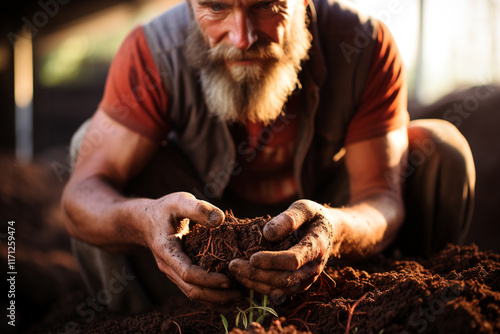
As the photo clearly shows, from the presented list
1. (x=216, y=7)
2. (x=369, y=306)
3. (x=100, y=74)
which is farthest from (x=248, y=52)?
(x=100, y=74)

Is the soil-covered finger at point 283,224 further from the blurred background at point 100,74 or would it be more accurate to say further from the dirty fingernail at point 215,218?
the blurred background at point 100,74

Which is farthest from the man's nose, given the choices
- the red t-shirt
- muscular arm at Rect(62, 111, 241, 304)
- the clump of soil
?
the clump of soil

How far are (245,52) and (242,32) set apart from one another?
10cm

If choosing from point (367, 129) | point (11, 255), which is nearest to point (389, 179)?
point (367, 129)

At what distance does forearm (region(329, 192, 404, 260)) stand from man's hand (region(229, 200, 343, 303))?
24 centimetres

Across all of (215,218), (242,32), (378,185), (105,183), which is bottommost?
(378,185)

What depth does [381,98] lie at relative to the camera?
2.59m

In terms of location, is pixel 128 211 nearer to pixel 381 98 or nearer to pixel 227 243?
pixel 227 243

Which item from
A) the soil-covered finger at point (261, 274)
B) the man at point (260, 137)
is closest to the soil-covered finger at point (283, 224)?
the soil-covered finger at point (261, 274)

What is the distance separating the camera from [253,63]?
2301 mm

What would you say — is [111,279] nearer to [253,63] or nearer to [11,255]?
[253,63]

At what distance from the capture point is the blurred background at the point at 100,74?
15.8 ft

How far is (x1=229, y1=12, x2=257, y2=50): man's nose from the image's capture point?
7.13 ft

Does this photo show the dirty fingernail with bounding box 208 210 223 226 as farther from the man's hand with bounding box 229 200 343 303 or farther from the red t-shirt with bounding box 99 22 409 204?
the red t-shirt with bounding box 99 22 409 204
